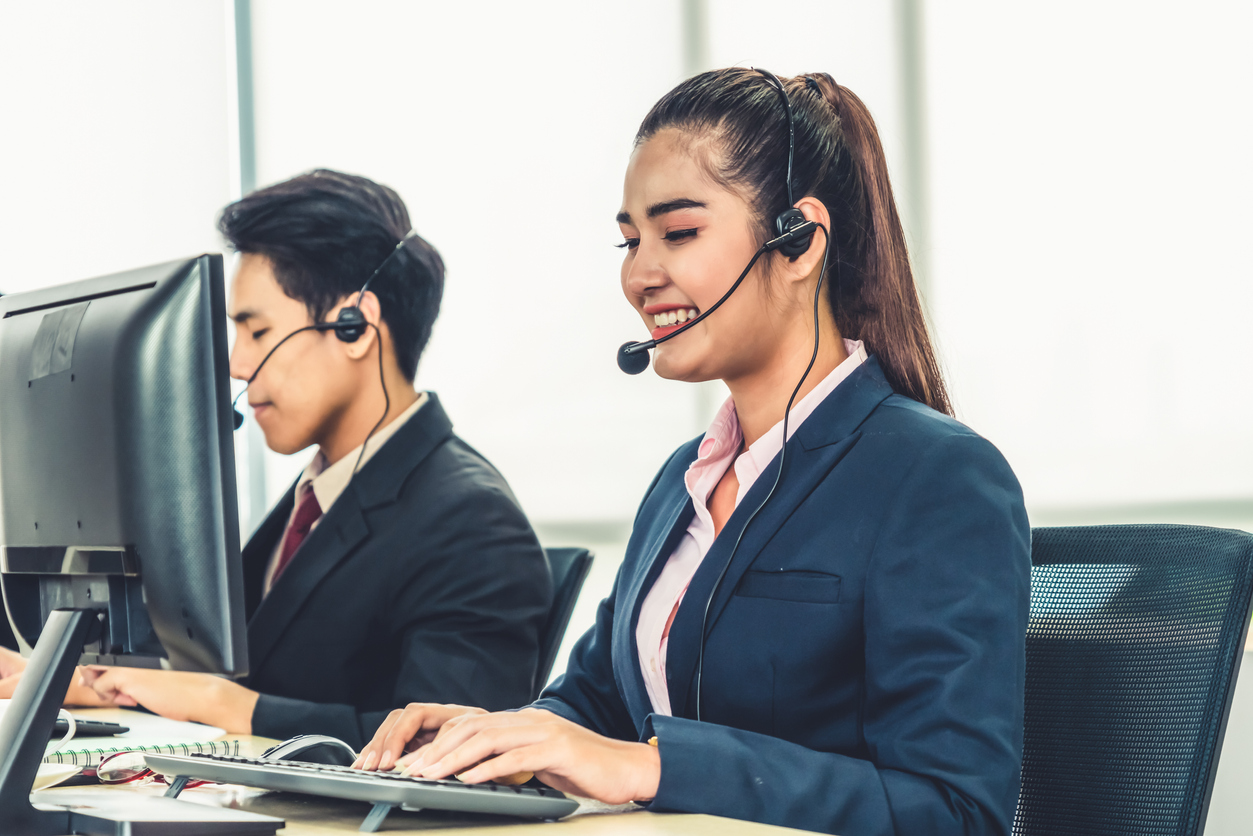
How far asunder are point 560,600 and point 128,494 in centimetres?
82

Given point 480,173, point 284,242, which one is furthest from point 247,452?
point 284,242

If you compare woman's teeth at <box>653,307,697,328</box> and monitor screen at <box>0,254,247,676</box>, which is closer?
monitor screen at <box>0,254,247,676</box>

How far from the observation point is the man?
4.85ft

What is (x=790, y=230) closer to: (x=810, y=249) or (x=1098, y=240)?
(x=810, y=249)

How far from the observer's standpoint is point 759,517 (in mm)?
1060

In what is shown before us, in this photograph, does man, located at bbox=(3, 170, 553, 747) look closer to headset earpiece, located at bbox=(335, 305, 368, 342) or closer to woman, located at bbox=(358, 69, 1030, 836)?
headset earpiece, located at bbox=(335, 305, 368, 342)

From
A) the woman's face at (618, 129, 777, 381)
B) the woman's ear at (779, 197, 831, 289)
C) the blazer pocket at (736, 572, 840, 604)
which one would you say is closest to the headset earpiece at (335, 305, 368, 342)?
the woman's face at (618, 129, 777, 381)

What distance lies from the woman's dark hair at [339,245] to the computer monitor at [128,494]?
83 cm

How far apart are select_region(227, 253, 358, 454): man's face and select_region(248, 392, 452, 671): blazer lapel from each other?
14 centimetres

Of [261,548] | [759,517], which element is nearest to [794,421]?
[759,517]

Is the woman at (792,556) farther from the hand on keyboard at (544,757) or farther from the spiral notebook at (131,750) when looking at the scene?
the spiral notebook at (131,750)

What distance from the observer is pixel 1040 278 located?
2070 mm

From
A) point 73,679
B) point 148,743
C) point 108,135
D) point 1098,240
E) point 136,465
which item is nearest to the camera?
point 136,465

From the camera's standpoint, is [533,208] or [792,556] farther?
[533,208]
